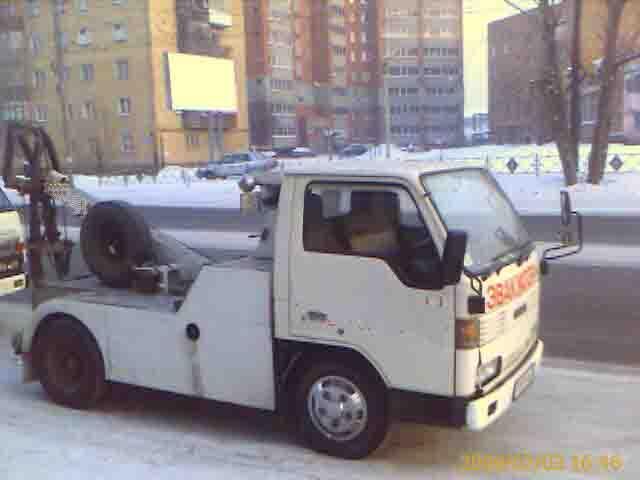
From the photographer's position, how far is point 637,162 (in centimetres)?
3656

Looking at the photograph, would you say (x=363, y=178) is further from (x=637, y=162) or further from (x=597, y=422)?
(x=637, y=162)

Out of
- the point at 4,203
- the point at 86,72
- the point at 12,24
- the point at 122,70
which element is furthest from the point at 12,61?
the point at 4,203

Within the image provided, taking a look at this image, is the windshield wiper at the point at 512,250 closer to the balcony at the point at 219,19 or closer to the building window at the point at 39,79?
the building window at the point at 39,79

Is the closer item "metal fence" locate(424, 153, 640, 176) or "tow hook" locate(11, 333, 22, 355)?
"tow hook" locate(11, 333, 22, 355)

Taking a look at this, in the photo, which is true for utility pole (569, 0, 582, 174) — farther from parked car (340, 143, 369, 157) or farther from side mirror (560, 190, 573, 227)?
parked car (340, 143, 369, 157)

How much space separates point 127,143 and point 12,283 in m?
54.7

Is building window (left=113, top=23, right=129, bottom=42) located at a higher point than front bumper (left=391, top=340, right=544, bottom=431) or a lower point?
higher

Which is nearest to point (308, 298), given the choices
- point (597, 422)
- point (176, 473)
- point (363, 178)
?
point (363, 178)

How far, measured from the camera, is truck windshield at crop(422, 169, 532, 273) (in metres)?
4.25

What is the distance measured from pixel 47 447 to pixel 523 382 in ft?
10.1

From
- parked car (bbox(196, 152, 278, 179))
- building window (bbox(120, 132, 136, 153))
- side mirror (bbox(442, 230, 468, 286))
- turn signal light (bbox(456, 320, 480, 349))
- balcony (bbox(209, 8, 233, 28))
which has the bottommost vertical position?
turn signal light (bbox(456, 320, 480, 349))

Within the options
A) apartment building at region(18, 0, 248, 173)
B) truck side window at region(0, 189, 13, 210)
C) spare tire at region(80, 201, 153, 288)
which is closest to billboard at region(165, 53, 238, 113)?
apartment building at region(18, 0, 248, 173)

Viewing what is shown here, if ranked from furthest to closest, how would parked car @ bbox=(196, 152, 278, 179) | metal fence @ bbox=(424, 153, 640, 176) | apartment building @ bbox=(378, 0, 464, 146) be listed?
1. apartment building @ bbox=(378, 0, 464, 146)
2. parked car @ bbox=(196, 152, 278, 179)
3. metal fence @ bbox=(424, 153, 640, 176)

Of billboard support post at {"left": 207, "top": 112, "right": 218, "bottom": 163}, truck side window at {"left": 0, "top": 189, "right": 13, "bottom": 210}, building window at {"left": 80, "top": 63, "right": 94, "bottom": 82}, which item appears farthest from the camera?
building window at {"left": 80, "top": 63, "right": 94, "bottom": 82}
